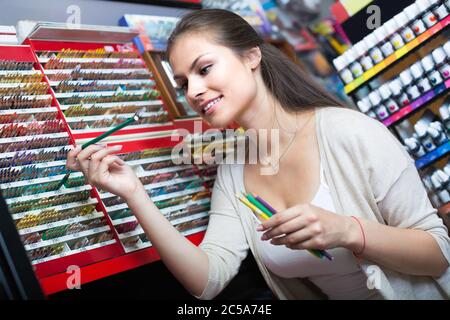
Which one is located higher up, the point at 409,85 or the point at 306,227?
the point at 409,85

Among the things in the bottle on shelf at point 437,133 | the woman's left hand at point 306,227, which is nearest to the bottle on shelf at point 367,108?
the bottle on shelf at point 437,133

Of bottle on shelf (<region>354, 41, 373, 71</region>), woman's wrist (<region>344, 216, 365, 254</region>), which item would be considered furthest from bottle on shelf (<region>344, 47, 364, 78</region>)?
woman's wrist (<region>344, 216, 365, 254</region>)

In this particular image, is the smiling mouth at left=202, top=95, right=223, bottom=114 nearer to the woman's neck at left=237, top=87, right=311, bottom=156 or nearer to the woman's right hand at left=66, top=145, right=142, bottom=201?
the woman's neck at left=237, top=87, right=311, bottom=156

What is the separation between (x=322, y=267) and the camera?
146 cm

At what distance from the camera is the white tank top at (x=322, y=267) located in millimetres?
1410

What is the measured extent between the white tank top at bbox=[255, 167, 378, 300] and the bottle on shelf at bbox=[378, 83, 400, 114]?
703 mm

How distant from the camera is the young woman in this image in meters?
1.25

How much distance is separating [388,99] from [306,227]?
106 cm

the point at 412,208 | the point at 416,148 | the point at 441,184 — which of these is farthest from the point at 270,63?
the point at 441,184

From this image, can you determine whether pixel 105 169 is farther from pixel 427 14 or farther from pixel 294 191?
pixel 427 14

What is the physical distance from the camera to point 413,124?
205 centimetres

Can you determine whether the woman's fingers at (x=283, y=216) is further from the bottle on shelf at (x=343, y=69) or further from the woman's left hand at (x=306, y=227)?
the bottle on shelf at (x=343, y=69)
